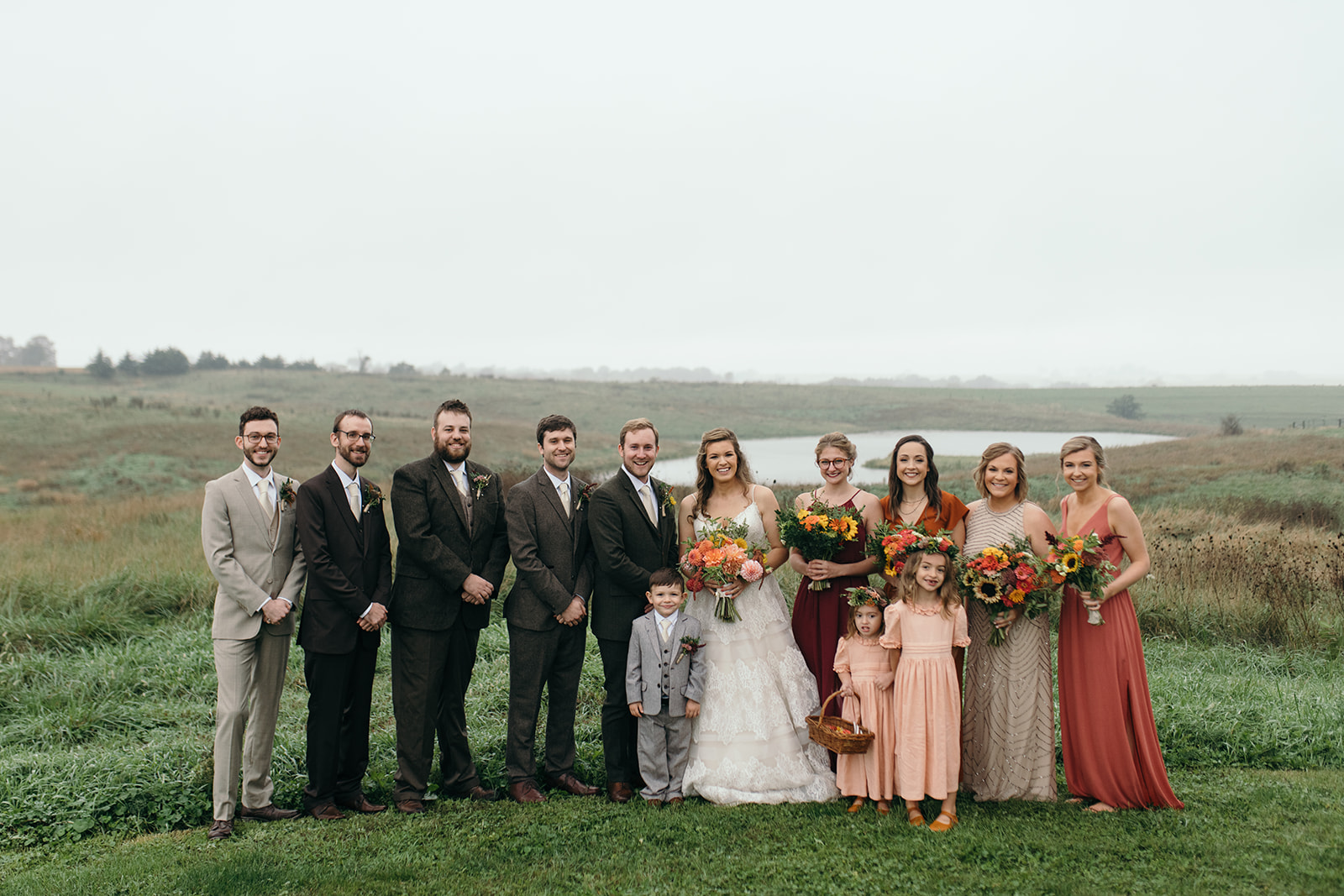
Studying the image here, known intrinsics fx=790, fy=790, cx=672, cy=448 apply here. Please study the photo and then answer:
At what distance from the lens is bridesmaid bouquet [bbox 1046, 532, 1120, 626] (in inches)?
201

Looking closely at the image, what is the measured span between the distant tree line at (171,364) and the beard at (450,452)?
85.0 m

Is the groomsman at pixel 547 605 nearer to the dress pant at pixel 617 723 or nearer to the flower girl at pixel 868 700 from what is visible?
the dress pant at pixel 617 723

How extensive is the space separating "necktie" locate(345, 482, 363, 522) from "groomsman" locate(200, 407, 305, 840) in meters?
0.39

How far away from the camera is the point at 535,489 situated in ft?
19.5

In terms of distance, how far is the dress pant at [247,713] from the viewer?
5.23 metres

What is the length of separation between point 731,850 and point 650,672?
1.28m

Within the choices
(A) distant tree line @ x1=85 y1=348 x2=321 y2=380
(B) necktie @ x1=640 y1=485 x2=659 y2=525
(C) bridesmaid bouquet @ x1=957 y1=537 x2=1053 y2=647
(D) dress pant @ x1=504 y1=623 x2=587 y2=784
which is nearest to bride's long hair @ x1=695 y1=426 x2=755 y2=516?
(B) necktie @ x1=640 y1=485 x2=659 y2=525

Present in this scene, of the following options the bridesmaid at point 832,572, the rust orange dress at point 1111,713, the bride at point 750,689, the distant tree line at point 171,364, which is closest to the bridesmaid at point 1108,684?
the rust orange dress at point 1111,713

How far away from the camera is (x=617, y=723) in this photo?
589 cm

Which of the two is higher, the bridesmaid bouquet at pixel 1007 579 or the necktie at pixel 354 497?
the necktie at pixel 354 497

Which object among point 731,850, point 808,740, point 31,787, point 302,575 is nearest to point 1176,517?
point 808,740

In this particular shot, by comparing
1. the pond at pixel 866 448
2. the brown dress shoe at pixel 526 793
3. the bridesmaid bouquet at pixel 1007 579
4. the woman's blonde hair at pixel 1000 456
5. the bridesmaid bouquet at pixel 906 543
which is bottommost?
the brown dress shoe at pixel 526 793

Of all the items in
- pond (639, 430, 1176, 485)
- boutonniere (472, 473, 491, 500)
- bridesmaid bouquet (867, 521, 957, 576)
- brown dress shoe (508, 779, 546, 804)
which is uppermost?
boutonniere (472, 473, 491, 500)

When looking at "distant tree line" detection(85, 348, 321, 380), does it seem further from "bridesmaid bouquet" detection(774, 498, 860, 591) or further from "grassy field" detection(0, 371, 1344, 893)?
Answer: "bridesmaid bouquet" detection(774, 498, 860, 591)
